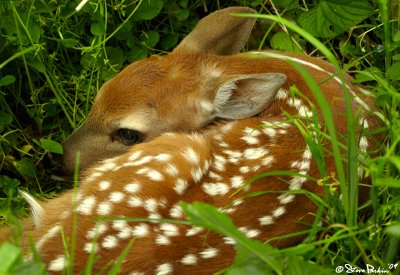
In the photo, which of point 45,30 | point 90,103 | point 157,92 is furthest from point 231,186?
point 45,30

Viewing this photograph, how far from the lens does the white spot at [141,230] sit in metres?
2.74

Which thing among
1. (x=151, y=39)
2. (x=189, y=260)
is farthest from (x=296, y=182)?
(x=151, y=39)

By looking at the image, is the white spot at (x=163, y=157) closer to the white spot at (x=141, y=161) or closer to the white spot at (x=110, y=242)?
the white spot at (x=141, y=161)

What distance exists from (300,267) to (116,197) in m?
0.80

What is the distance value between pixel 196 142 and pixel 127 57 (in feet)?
3.69

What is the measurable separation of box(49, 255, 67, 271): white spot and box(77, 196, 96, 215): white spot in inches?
8.3

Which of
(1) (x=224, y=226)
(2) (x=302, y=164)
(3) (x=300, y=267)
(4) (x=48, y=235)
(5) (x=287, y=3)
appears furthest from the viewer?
(5) (x=287, y=3)

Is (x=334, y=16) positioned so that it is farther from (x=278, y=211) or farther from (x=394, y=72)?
(x=278, y=211)

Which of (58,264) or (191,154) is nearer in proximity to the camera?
(58,264)

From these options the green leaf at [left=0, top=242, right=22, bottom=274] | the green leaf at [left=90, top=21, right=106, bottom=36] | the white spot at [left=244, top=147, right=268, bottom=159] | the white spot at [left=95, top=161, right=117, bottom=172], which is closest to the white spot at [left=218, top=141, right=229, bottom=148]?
the white spot at [left=244, top=147, right=268, bottom=159]

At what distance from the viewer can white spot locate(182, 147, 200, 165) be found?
311 centimetres

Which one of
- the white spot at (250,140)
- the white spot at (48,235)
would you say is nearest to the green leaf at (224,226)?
the white spot at (48,235)

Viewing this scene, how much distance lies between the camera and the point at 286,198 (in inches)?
116

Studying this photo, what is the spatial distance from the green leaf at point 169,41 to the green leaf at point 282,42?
519 millimetres
